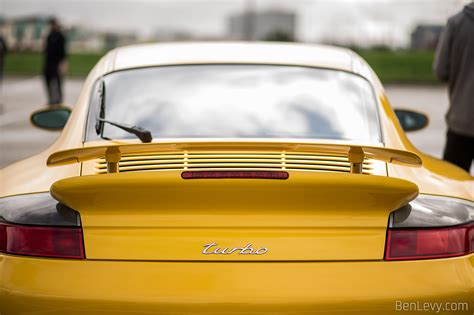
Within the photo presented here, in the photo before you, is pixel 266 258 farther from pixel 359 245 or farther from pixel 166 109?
pixel 166 109

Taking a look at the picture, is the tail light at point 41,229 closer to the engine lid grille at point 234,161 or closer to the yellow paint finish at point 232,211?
the yellow paint finish at point 232,211

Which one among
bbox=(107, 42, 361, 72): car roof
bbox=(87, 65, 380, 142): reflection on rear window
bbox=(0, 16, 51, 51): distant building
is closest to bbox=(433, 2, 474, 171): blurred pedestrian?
bbox=(107, 42, 361, 72): car roof

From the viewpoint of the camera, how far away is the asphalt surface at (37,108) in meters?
11.8

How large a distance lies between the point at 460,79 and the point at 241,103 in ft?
7.61

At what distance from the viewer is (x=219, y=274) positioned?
2496mm

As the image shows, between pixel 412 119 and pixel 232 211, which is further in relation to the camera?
pixel 412 119

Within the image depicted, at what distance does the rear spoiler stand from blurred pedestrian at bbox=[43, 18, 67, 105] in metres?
15.4

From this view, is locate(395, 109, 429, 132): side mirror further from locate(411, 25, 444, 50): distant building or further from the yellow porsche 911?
locate(411, 25, 444, 50): distant building

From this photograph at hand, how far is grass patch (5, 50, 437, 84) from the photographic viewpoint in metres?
31.9

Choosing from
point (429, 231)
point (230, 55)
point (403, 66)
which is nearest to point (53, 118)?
point (230, 55)

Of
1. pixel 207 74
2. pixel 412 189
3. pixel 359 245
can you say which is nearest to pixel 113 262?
pixel 359 245

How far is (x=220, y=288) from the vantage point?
2.48m

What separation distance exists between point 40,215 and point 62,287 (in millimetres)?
302

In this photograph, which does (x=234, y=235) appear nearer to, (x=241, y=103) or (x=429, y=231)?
(x=429, y=231)
